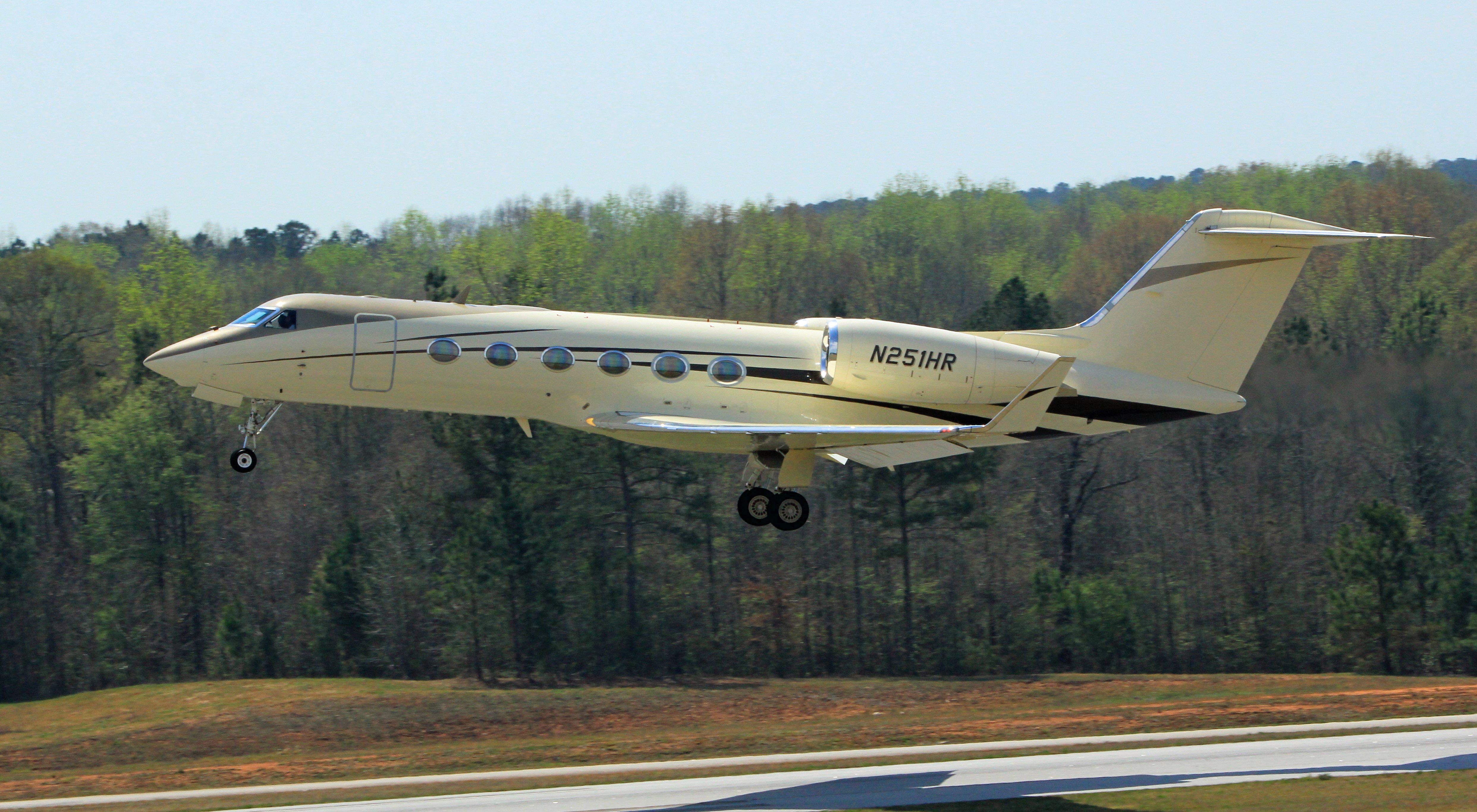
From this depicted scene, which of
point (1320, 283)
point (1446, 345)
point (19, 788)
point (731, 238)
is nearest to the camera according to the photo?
point (19, 788)

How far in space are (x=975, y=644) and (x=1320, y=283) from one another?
1051 inches

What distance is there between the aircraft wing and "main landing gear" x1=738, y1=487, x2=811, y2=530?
113 cm

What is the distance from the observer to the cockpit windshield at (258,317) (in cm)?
2431

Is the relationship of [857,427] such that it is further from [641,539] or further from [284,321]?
[641,539]

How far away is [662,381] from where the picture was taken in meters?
24.1

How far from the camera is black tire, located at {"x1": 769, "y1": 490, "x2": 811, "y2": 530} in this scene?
82.0 feet

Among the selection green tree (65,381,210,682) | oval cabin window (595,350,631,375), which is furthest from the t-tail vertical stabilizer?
green tree (65,381,210,682)

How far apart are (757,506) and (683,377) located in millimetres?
2720

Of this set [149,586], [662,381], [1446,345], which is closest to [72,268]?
[149,586]

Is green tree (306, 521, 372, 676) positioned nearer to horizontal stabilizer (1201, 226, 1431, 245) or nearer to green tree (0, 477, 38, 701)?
green tree (0, 477, 38, 701)

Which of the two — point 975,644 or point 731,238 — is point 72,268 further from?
point 975,644

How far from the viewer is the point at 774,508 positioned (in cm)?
2514

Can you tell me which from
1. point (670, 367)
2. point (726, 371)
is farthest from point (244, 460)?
point (726, 371)

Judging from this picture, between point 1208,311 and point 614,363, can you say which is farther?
point 1208,311
